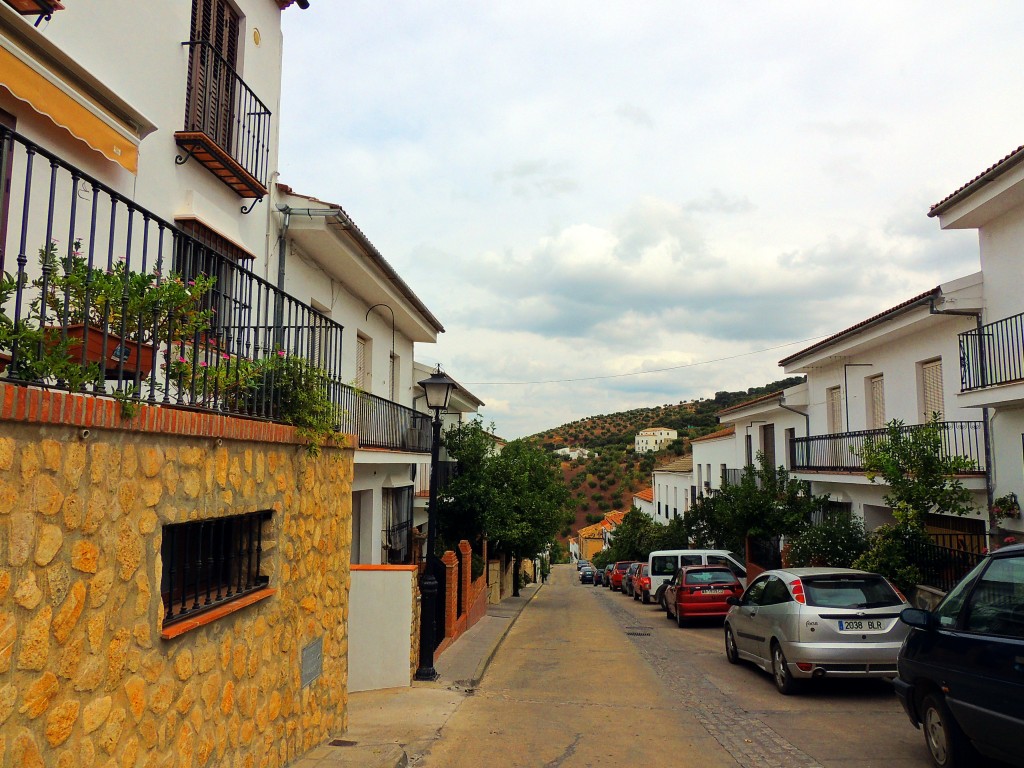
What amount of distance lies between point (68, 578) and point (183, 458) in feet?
3.61

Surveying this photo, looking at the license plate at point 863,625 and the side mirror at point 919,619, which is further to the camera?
the license plate at point 863,625

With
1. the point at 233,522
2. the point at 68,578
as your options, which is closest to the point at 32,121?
the point at 233,522

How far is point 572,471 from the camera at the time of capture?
304 feet

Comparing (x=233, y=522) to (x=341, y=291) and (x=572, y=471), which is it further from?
(x=572, y=471)

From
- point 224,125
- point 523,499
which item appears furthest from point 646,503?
point 224,125

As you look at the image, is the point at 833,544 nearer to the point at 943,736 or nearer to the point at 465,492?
the point at 465,492

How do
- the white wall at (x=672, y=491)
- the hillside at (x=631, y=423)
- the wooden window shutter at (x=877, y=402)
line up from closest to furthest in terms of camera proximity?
the wooden window shutter at (x=877, y=402)
the white wall at (x=672, y=491)
the hillside at (x=631, y=423)

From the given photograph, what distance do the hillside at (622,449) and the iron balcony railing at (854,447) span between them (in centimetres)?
4347

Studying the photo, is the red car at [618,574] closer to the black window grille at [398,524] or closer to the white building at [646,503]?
the white building at [646,503]

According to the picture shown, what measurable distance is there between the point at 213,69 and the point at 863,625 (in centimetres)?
1024

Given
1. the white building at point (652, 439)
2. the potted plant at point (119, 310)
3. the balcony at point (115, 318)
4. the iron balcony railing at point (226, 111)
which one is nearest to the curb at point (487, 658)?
the balcony at point (115, 318)

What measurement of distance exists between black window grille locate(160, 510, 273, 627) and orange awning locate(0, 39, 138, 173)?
3.46 metres

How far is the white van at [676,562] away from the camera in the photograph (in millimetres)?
22844

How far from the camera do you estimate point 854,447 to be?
735 inches
